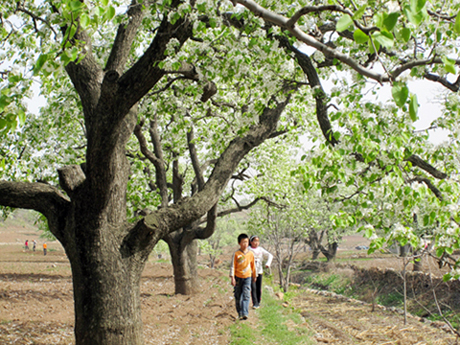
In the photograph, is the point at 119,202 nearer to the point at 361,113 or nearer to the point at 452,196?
the point at 361,113

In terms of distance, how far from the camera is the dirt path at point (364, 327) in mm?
10602

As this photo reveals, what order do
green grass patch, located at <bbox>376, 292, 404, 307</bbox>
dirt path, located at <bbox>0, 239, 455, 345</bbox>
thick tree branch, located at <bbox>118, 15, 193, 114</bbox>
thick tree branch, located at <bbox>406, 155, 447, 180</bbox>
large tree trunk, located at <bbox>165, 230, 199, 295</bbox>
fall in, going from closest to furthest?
thick tree branch, located at <bbox>118, 15, 193, 114</bbox> → thick tree branch, located at <bbox>406, 155, 447, 180</bbox> → dirt path, located at <bbox>0, 239, 455, 345</bbox> → large tree trunk, located at <bbox>165, 230, 199, 295</bbox> → green grass patch, located at <bbox>376, 292, 404, 307</bbox>

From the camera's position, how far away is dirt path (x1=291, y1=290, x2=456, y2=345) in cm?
1060

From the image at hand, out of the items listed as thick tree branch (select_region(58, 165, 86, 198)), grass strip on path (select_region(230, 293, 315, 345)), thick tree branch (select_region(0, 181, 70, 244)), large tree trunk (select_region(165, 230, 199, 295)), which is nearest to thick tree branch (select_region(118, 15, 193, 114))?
thick tree branch (select_region(58, 165, 86, 198))

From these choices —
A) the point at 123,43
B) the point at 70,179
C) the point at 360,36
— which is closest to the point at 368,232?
the point at 360,36

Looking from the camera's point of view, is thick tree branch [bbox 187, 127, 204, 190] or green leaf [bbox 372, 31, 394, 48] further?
thick tree branch [bbox 187, 127, 204, 190]

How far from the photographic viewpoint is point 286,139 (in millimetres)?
14117

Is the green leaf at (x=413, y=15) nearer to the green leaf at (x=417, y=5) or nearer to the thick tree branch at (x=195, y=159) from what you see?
the green leaf at (x=417, y=5)

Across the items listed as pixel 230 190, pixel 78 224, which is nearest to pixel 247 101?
pixel 78 224

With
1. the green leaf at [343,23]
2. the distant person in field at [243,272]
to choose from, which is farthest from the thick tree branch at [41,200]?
the green leaf at [343,23]

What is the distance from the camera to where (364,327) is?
12.4 m

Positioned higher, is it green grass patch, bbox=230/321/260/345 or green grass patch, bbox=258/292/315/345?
green grass patch, bbox=230/321/260/345

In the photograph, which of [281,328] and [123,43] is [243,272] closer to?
[281,328]

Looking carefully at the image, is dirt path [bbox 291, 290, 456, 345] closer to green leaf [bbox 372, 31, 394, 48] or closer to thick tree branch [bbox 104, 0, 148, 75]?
thick tree branch [bbox 104, 0, 148, 75]
